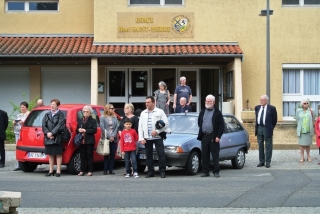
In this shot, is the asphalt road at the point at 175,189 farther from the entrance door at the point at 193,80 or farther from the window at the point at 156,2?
the window at the point at 156,2

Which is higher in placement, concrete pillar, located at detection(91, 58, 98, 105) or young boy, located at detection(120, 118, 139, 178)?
concrete pillar, located at detection(91, 58, 98, 105)

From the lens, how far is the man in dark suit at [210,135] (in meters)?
13.9

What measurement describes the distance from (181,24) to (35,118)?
Result: 9.87 meters

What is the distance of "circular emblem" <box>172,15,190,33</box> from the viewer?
23.2m

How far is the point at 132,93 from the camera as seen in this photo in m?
24.4

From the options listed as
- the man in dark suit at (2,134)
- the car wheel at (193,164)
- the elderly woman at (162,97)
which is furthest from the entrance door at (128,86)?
the car wheel at (193,164)

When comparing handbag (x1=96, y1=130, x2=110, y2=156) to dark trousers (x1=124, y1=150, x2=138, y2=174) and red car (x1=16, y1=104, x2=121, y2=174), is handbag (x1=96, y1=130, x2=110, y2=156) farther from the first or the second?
dark trousers (x1=124, y1=150, x2=138, y2=174)

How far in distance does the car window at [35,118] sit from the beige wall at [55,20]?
33.5ft

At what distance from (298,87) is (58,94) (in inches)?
378

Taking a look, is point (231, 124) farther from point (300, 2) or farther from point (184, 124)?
point (300, 2)

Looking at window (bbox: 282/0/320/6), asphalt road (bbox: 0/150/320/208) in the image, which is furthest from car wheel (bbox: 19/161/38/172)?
window (bbox: 282/0/320/6)

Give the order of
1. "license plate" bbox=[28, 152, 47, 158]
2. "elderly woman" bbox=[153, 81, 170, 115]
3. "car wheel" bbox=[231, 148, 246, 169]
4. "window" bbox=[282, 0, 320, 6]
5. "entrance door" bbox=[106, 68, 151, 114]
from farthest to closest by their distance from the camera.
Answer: "entrance door" bbox=[106, 68, 151, 114] < "window" bbox=[282, 0, 320, 6] < "elderly woman" bbox=[153, 81, 170, 115] < "car wheel" bbox=[231, 148, 246, 169] < "license plate" bbox=[28, 152, 47, 158]

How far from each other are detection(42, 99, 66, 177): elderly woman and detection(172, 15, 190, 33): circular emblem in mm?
9937

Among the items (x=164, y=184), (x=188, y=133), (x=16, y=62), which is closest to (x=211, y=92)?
(x=16, y=62)
